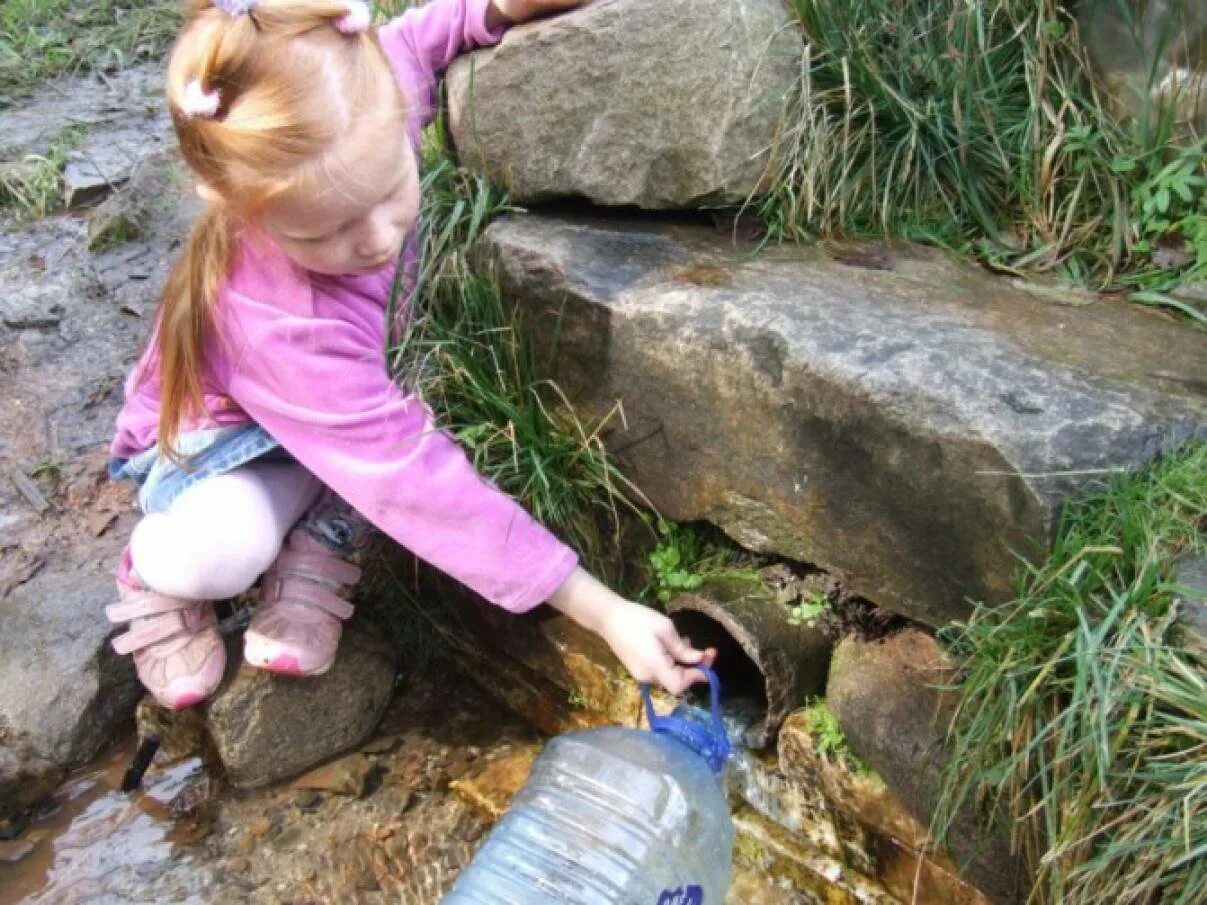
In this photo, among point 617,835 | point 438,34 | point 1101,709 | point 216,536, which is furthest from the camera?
point 438,34

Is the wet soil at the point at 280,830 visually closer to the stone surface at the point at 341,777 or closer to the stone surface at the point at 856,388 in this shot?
the stone surface at the point at 341,777

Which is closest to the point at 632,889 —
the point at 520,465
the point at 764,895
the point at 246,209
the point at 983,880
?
the point at 764,895

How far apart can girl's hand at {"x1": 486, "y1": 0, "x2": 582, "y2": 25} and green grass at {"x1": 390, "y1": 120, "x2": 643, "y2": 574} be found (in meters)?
0.41

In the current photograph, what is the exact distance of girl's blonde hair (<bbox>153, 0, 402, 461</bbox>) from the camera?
77.7 inches

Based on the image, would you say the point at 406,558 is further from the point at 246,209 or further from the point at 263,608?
the point at 246,209

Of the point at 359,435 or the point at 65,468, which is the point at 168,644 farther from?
the point at 65,468

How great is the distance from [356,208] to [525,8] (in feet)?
2.99

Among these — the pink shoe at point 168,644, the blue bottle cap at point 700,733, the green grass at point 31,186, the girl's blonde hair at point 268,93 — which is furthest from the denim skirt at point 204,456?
the green grass at point 31,186

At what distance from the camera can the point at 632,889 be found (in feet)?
7.18

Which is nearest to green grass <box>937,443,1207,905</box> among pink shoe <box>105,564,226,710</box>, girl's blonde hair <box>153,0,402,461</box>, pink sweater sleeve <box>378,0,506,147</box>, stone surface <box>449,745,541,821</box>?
stone surface <box>449,745,541,821</box>

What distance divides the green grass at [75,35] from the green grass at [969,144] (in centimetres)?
409

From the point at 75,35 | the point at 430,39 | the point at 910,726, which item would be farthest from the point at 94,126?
the point at 910,726

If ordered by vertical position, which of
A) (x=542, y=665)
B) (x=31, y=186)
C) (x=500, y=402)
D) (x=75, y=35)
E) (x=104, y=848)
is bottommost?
(x=104, y=848)

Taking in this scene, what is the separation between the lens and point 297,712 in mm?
2766
